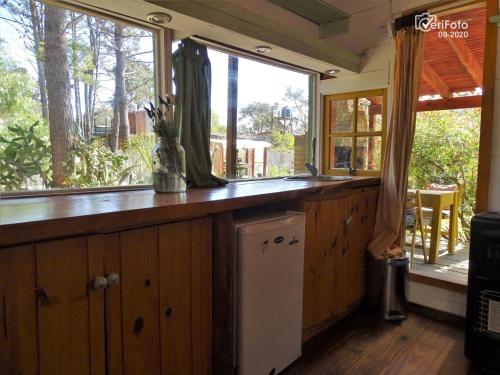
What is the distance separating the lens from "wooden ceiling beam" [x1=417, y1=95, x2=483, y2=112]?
11.2 ft

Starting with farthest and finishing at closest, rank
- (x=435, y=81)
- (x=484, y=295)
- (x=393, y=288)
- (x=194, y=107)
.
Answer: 1. (x=435, y=81)
2. (x=393, y=288)
3. (x=194, y=107)
4. (x=484, y=295)

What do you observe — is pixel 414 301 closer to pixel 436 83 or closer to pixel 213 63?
pixel 213 63

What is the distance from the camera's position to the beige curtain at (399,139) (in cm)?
236

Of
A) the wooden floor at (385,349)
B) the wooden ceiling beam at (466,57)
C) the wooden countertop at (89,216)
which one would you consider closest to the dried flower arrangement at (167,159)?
the wooden countertop at (89,216)

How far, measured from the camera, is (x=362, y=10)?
2.73 metres

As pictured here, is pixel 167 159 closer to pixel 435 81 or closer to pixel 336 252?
pixel 336 252

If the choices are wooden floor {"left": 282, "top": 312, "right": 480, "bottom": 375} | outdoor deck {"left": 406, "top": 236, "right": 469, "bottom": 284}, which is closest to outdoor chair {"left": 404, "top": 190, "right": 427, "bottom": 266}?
outdoor deck {"left": 406, "top": 236, "right": 469, "bottom": 284}

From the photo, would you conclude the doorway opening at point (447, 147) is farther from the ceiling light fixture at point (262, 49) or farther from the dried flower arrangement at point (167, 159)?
the dried flower arrangement at point (167, 159)

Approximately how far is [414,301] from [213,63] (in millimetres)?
2332

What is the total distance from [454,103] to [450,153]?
129 centimetres

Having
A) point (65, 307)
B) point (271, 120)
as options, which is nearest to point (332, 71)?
point (271, 120)

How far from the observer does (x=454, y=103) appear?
3.50 meters

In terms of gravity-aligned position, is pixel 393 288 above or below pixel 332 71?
below

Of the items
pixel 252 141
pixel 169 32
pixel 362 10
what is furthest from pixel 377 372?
pixel 362 10
